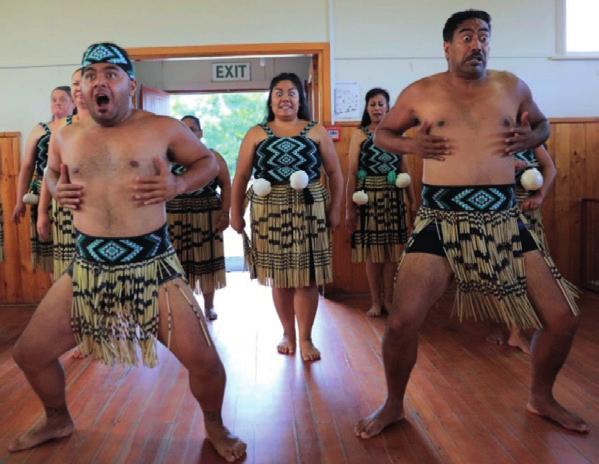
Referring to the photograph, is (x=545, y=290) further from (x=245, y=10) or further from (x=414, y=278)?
(x=245, y=10)

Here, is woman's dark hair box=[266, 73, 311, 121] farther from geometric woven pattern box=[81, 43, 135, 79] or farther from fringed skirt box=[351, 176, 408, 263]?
geometric woven pattern box=[81, 43, 135, 79]

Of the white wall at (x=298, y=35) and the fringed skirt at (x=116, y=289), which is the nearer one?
the fringed skirt at (x=116, y=289)

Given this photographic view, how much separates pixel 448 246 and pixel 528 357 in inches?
50.3

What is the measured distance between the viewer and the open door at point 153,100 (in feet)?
→ 21.5

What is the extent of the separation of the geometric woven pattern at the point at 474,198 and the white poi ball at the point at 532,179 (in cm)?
82

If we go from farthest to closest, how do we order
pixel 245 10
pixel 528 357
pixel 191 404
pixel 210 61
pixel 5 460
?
pixel 210 61 → pixel 245 10 → pixel 528 357 → pixel 191 404 → pixel 5 460

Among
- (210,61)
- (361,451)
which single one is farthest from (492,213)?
(210,61)

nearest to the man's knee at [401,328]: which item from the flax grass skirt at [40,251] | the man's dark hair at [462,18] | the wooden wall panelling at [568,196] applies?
the man's dark hair at [462,18]

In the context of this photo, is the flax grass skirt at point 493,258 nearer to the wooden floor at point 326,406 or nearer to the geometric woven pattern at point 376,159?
the wooden floor at point 326,406

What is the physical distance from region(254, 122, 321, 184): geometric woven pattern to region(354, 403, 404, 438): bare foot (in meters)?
1.33

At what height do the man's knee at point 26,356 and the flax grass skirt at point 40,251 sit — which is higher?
the flax grass skirt at point 40,251

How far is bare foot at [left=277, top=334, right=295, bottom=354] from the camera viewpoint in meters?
3.37

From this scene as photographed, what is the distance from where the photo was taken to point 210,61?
314 inches

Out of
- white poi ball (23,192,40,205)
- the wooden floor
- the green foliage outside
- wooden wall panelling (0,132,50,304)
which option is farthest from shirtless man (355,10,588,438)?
the green foliage outside
